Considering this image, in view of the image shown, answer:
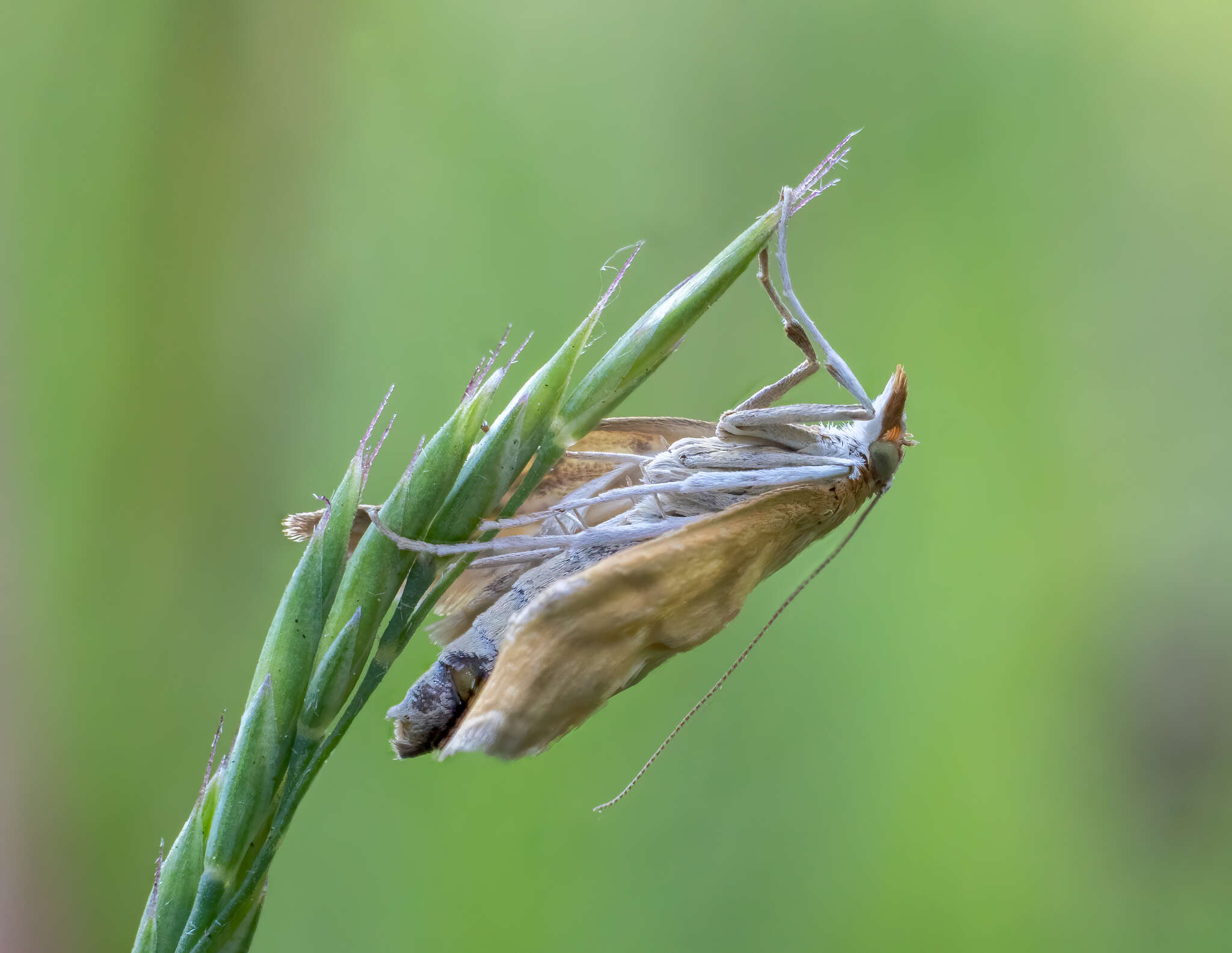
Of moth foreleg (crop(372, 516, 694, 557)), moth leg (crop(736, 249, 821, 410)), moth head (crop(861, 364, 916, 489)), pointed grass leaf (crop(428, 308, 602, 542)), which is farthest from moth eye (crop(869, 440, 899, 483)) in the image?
pointed grass leaf (crop(428, 308, 602, 542))

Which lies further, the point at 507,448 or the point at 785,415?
the point at 785,415

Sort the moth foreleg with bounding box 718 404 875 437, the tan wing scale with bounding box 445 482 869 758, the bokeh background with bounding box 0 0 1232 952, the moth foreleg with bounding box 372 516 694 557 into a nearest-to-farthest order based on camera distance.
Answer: the tan wing scale with bounding box 445 482 869 758, the moth foreleg with bounding box 372 516 694 557, the moth foreleg with bounding box 718 404 875 437, the bokeh background with bounding box 0 0 1232 952

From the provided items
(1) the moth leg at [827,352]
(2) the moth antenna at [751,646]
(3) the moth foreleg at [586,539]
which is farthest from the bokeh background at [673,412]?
(3) the moth foreleg at [586,539]

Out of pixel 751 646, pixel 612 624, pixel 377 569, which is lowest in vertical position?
pixel 751 646

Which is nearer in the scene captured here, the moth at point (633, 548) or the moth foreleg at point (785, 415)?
the moth at point (633, 548)

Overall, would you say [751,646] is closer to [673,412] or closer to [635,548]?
[635,548]

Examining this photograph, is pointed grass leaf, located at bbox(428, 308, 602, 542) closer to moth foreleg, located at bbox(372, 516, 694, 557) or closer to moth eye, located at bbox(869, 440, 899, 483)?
moth foreleg, located at bbox(372, 516, 694, 557)

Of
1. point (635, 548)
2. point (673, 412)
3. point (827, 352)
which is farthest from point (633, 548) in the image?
point (673, 412)

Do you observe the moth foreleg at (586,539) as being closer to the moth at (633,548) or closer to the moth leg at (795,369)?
the moth at (633,548)

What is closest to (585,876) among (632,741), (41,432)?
(632,741)
